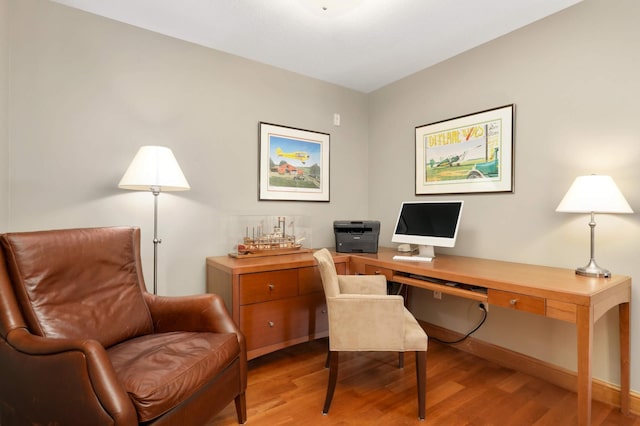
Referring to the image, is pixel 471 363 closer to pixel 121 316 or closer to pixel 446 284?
pixel 446 284

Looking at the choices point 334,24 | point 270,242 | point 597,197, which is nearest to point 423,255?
point 597,197

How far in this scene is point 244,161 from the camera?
2.73 meters

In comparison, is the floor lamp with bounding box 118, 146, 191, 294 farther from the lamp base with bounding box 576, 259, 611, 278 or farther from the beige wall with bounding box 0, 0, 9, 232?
the lamp base with bounding box 576, 259, 611, 278

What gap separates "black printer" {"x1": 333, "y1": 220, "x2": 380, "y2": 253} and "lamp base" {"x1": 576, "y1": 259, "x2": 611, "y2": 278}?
1357 mm

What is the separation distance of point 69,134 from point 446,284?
8.23 feet

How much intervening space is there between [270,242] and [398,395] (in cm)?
140

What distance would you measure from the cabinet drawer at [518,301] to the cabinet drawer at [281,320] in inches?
47.0

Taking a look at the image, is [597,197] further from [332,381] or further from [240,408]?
[240,408]

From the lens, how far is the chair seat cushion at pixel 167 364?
1170mm

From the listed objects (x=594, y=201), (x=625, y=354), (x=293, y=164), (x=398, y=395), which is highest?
(x=293, y=164)

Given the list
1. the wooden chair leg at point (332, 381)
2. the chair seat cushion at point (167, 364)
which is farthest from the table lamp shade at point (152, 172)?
the wooden chair leg at point (332, 381)

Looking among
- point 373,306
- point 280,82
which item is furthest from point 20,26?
point 373,306

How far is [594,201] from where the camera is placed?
170cm

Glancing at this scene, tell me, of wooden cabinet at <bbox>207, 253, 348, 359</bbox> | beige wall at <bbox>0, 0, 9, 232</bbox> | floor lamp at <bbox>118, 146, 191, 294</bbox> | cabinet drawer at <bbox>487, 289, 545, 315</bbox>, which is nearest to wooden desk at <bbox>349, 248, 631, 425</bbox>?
cabinet drawer at <bbox>487, 289, 545, 315</bbox>
